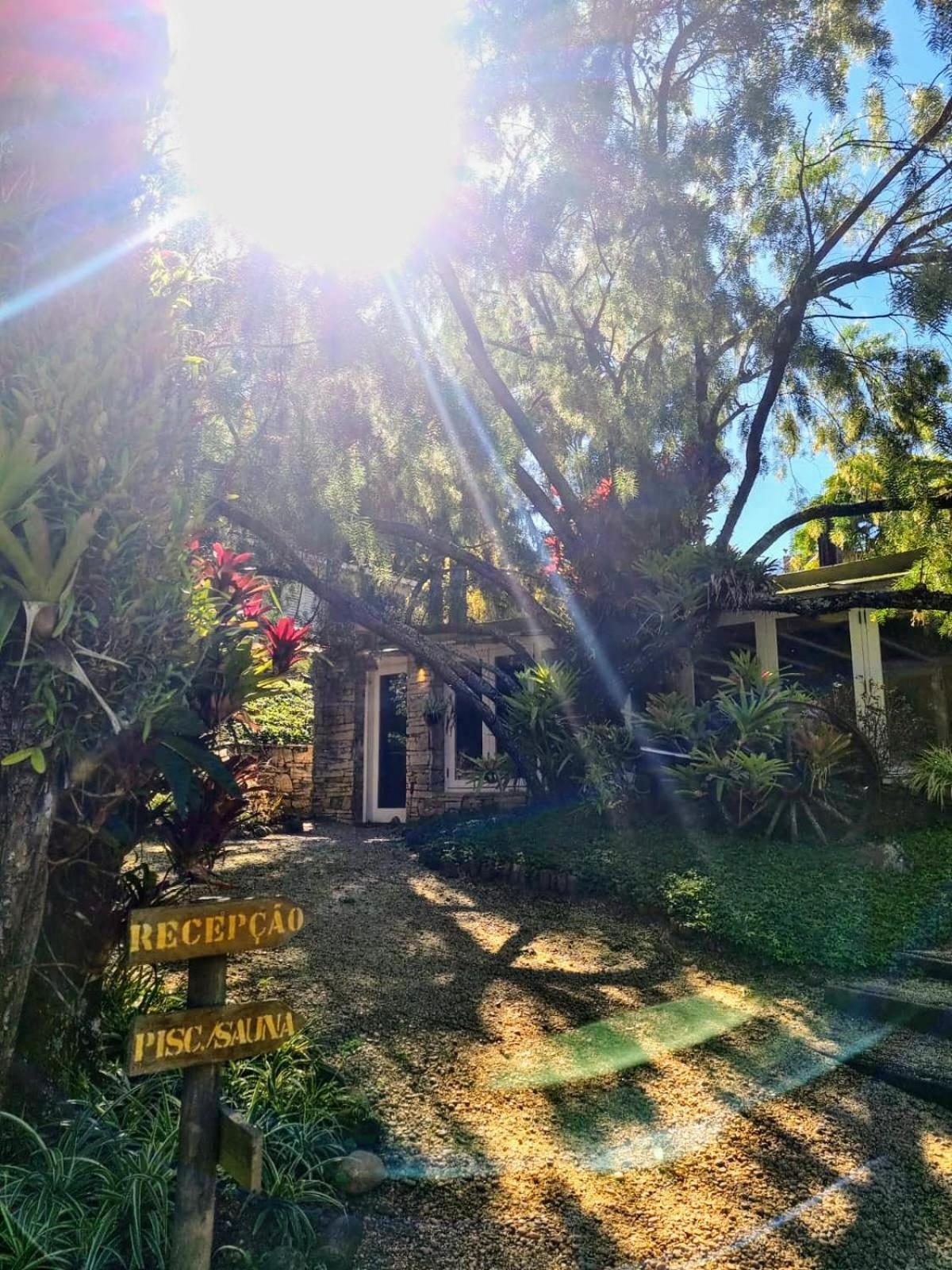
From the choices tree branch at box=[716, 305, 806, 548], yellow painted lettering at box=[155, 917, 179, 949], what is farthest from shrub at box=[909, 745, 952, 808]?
yellow painted lettering at box=[155, 917, 179, 949]

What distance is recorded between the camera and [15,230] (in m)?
2.38

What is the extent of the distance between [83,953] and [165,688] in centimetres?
97

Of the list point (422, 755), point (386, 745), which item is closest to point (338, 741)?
point (386, 745)

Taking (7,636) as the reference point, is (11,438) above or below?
above

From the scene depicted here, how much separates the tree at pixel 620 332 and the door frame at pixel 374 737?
1.86 m

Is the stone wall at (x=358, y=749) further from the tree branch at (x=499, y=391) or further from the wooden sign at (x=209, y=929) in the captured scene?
the wooden sign at (x=209, y=929)

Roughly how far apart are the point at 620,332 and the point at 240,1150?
9.56 metres

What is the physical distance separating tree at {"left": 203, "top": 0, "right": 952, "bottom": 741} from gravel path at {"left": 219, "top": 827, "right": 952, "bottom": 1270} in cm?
374

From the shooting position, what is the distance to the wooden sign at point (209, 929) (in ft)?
5.98

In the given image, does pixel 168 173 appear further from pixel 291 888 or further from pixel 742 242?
pixel 742 242

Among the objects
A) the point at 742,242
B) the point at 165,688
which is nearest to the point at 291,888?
the point at 165,688

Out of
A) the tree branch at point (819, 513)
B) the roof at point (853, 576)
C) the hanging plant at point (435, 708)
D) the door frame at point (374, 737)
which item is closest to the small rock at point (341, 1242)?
the tree branch at point (819, 513)

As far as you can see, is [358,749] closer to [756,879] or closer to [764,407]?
[764,407]

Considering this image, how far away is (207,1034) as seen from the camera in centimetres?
186
